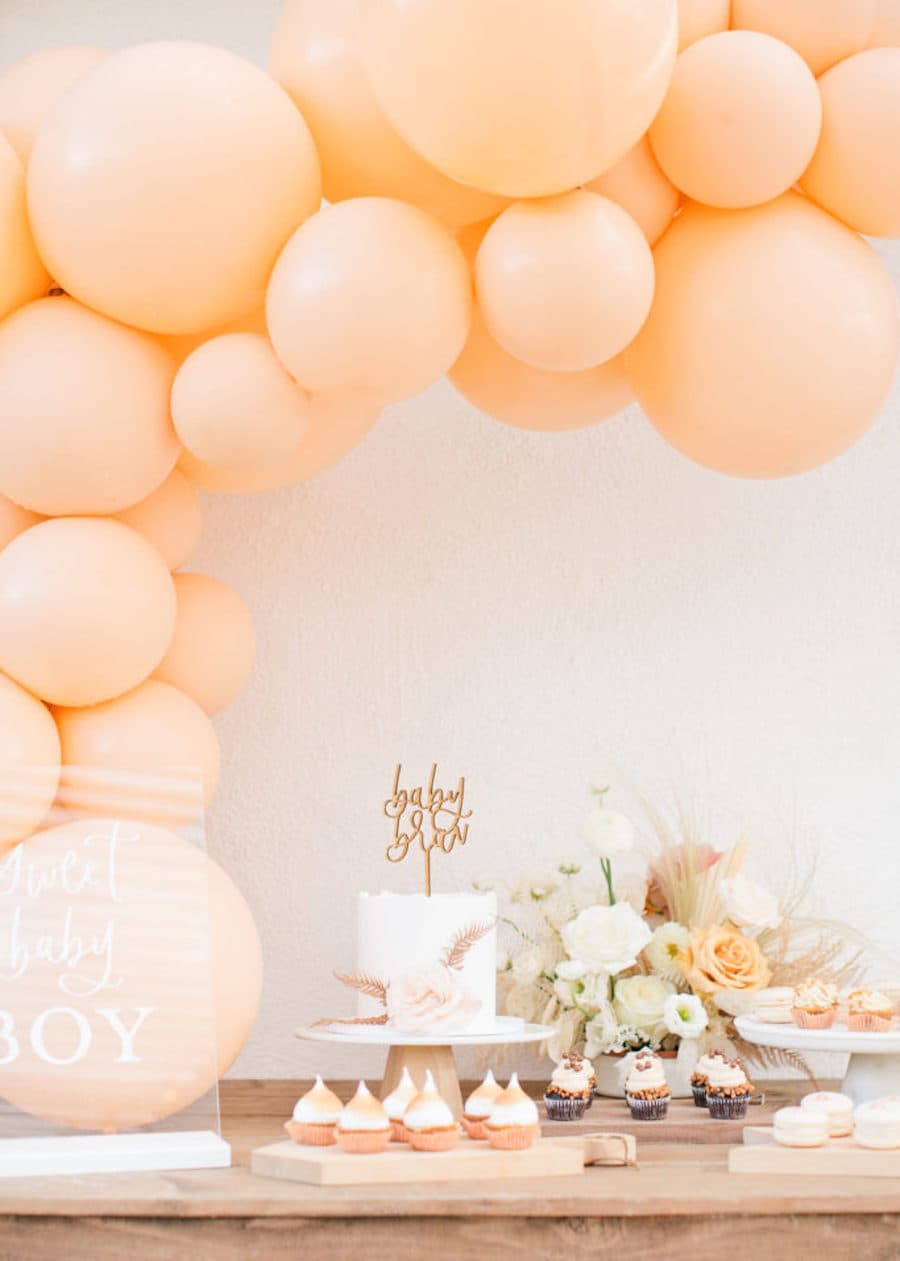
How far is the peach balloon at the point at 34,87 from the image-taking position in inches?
62.2

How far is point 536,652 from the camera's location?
80.1 inches

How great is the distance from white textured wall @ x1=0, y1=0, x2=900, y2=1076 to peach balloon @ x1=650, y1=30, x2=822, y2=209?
0.65m

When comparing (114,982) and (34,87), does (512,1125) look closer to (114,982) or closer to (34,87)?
(114,982)

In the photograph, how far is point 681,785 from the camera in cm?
202

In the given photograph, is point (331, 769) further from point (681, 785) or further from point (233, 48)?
point (233, 48)

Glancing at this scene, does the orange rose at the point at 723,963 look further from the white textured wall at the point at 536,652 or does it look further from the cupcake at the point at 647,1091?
the white textured wall at the point at 536,652

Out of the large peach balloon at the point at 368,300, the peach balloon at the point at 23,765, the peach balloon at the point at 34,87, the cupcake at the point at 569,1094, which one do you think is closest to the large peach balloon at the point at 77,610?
the peach balloon at the point at 23,765

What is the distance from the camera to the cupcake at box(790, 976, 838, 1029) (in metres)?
1.58

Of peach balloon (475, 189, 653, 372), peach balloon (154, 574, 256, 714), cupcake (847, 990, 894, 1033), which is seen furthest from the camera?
peach balloon (154, 574, 256, 714)

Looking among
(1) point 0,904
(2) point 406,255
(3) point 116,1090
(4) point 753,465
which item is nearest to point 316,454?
(2) point 406,255

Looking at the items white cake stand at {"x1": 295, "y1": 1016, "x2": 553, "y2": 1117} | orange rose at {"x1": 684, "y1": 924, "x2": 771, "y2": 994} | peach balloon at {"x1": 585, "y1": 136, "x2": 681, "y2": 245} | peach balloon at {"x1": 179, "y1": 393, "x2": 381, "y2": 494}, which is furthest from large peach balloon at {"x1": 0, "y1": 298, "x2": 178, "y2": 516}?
orange rose at {"x1": 684, "y1": 924, "x2": 771, "y2": 994}

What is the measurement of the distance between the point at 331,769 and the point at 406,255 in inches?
31.5

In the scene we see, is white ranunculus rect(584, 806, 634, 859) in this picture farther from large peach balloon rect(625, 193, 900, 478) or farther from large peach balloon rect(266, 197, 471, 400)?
large peach balloon rect(266, 197, 471, 400)

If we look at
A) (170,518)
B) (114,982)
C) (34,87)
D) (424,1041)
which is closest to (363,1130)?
(424,1041)
